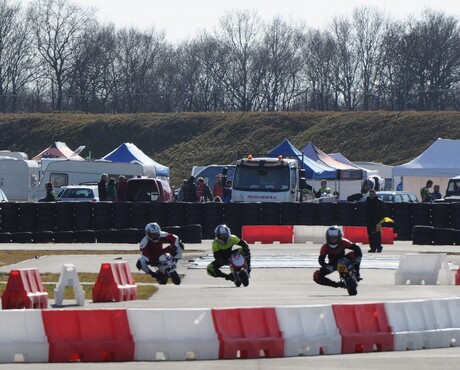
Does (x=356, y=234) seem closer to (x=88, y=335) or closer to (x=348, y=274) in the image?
(x=348, y=274)

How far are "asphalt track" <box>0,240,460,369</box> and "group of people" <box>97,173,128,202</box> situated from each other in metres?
6.53

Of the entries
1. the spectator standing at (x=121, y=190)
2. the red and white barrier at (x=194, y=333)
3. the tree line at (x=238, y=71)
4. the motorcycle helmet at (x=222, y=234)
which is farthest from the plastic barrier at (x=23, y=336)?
the tree line at (x=238, y=71)

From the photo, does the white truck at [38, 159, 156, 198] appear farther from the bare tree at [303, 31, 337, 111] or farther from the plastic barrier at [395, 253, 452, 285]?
the bare tree at [303, 31, 337, 111]

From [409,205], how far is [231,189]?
23.6 feet

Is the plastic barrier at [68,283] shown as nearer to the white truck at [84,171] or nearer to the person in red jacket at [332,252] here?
the person in red jacket at [332,252]

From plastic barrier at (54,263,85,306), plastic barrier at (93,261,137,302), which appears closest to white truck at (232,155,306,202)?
plastic barrier at (93,261,137,302)

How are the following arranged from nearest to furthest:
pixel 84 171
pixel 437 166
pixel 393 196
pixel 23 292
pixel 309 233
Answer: pixel 23 292
pixel 309 233
pixel 393 196
pixel 437 166
pixel 84 171

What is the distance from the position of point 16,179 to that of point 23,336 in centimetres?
3952

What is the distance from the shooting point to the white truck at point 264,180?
1572 inches

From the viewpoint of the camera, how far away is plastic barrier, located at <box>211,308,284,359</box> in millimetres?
12289

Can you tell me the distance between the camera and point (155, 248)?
21.1m

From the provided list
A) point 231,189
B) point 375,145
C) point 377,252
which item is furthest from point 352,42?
point 377,252

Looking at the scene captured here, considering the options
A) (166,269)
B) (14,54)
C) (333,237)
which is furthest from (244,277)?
(14,54)

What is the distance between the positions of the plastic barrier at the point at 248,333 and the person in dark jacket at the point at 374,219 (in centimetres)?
1840
